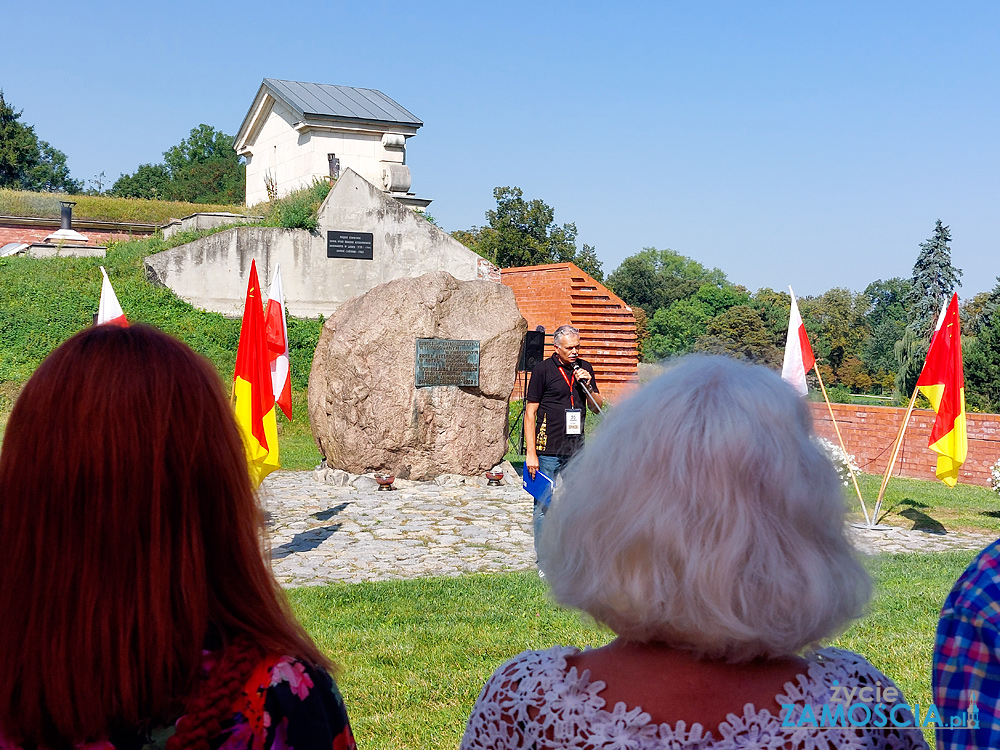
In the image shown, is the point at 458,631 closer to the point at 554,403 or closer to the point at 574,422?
the point at 574,422

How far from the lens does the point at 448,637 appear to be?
219 inches

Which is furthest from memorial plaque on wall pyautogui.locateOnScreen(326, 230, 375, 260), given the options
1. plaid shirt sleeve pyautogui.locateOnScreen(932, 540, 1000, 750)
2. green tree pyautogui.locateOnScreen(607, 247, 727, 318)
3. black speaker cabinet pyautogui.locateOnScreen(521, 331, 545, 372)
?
green tree pyautogui.locateOnScreen(607, 247, 727, 318)

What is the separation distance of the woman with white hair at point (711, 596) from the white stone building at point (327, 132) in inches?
960

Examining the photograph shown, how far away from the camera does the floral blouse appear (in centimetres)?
134

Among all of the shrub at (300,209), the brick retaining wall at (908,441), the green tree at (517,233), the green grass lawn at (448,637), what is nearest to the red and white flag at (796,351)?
the green grass lawn at (448,637)

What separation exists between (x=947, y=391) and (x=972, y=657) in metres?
9.56

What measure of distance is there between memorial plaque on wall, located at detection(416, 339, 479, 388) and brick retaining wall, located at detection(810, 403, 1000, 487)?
25.4 ft

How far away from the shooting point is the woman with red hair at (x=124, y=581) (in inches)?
51.6

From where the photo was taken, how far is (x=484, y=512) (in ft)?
34.5

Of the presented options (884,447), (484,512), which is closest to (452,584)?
(484,512)

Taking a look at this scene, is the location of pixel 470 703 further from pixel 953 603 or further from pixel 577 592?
pixel 953 603

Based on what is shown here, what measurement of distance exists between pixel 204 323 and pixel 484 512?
10.8 metres

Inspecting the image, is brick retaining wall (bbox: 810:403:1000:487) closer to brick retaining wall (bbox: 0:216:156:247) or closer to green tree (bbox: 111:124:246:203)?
brick retaining wall (bbox: 0:216:156:247)

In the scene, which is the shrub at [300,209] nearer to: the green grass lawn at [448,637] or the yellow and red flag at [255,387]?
the yellow and red flag at [255,387]
